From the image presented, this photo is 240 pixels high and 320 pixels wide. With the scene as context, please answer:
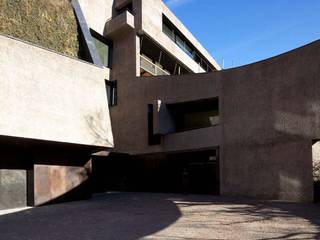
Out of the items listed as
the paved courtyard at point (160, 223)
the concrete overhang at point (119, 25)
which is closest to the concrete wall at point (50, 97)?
the paved courtyard at point (160, 223)

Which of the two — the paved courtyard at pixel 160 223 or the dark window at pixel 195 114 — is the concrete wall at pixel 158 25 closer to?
the dark window at pixel 195 114

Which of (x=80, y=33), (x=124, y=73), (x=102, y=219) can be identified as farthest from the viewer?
(x=124, y=73)

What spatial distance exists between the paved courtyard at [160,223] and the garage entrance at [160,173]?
6.62 metres

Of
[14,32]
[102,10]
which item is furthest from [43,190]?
[102,10]

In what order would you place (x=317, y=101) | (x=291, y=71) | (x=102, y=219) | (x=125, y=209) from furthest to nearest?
(x=291, y=71) → (x=317, y=101) → (x=125, y=209) → (x=102, y=219)

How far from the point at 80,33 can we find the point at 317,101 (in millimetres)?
11271

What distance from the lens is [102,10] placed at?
72.6 ft

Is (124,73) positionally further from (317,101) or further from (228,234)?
(228,234)

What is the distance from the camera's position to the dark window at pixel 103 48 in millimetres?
21703

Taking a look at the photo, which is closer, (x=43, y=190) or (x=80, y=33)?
(x=43, y=190)

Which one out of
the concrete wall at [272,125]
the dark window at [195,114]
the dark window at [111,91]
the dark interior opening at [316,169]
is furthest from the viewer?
the dark window at [111,91]

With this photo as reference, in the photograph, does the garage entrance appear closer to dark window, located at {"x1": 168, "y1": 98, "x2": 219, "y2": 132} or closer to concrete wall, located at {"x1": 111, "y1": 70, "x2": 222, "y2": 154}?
concrete wall, located at {"x1": 111, "y1": 70, "x2": 222, "y2": 154}

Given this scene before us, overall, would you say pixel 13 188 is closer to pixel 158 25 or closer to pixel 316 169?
pixel 316 169

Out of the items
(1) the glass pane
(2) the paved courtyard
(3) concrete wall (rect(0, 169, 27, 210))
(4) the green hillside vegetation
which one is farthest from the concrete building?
(2) the paved courtyard
